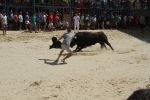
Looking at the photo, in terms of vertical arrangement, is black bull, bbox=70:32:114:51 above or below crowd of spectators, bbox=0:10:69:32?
below

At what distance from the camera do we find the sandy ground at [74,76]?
6.61 metres

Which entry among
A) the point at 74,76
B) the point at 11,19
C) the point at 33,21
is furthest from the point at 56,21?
the point at 74,76

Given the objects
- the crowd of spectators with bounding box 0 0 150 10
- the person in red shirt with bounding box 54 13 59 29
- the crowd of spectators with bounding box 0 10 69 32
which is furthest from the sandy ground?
the crowd of spectators with bounding box 0 0 150 10

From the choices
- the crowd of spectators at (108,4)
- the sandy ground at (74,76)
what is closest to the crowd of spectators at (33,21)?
the crowd of spectators at (108,4)

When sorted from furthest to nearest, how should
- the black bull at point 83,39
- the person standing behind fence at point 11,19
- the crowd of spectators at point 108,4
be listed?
the crowd of spectators at point 108,4 < the person standing behind fence at point 11,19 < the black bull at point 83,39

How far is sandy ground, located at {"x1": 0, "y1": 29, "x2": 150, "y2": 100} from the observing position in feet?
21.7

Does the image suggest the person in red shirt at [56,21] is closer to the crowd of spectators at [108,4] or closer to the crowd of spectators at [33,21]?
the crowd of spectators at [33,21]

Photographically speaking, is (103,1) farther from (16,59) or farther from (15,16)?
(16,59)

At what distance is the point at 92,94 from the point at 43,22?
17.3m

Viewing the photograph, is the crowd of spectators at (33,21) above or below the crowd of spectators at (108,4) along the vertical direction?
below

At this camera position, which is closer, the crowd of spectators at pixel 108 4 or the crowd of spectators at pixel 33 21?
the crowd of spectators at pixel 33 21

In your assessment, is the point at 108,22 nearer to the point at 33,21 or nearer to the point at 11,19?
the point at 33,21

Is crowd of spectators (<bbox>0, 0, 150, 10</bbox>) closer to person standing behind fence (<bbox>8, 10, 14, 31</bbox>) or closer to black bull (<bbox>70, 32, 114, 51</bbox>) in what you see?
person standing behind fence (<bbox>8, 10, 14, 31</bbox>)

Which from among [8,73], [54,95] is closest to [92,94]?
[54,95]
